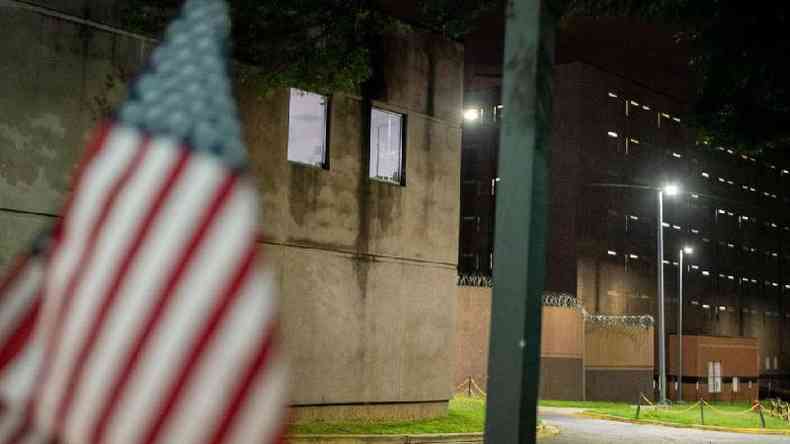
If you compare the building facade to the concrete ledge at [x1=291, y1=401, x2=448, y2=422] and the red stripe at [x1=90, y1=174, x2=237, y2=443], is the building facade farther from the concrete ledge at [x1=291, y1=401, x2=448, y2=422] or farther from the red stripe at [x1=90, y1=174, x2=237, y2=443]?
the red stripe at [x1=90, y1=174, x2=237, y2=443]

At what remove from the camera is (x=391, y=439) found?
18.9 meters

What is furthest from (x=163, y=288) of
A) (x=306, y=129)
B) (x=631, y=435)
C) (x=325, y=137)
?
(x=631, y=435)

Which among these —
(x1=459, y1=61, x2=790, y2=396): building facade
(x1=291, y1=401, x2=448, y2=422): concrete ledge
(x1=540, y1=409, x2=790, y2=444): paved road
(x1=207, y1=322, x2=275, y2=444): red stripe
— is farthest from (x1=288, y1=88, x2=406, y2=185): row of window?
(x1=459, y1=61, x2=790, y2=396): building facade

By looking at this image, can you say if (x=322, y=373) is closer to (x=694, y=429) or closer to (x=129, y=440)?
(x=694, y=429)

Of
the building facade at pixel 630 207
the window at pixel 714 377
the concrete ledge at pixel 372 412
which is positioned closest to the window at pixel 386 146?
the concrete ledge at pixel 372 412

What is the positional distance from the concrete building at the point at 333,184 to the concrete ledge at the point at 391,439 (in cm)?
195

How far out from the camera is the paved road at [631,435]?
2473cm

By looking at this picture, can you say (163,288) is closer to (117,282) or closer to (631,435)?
(117,282)

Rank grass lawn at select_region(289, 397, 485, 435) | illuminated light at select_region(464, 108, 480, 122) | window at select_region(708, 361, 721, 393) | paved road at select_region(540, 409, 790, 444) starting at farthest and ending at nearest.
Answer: illuminated light at select_region(464, 108, 480, 122), window at select_region(708, 361, 721, 393), paved road at select_region(540, 409, 790, 444), grass lawn at select_region(289, 397, 485, 435)

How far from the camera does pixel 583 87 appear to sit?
58531 mm

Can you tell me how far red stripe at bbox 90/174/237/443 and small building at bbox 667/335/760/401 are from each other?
182 ft

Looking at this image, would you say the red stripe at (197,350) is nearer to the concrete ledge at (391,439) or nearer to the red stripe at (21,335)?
the red stripe at (21,335)

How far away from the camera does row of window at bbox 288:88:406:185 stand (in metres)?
20.8

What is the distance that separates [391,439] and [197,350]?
1736 cm
